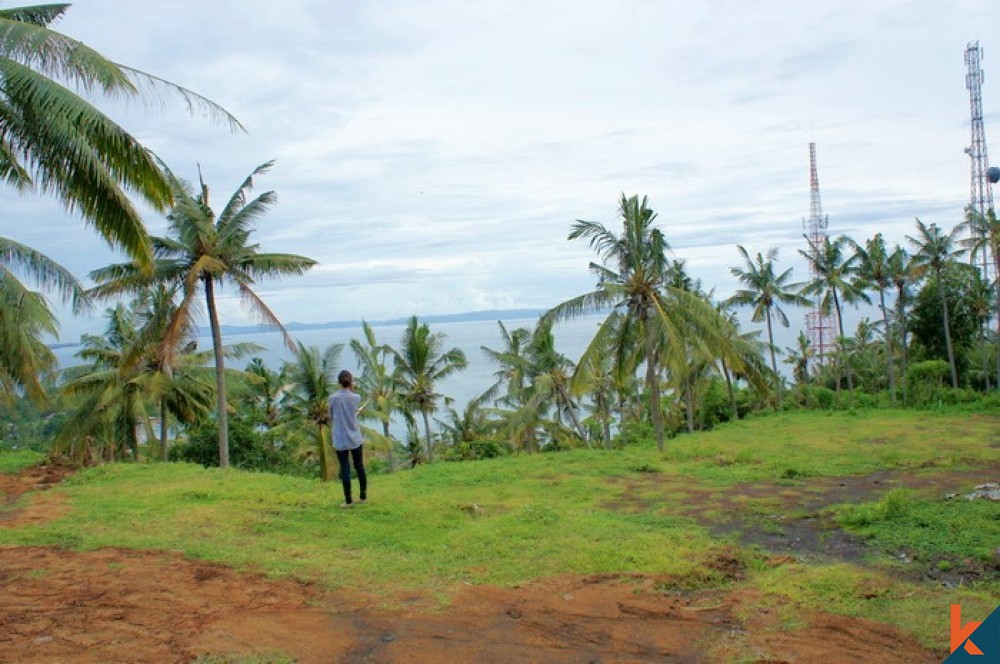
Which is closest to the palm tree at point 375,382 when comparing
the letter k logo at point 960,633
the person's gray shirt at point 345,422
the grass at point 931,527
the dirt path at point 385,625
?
the person's gray shirt at point 345,422

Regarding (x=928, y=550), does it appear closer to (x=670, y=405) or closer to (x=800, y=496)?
(x=800, y=496)

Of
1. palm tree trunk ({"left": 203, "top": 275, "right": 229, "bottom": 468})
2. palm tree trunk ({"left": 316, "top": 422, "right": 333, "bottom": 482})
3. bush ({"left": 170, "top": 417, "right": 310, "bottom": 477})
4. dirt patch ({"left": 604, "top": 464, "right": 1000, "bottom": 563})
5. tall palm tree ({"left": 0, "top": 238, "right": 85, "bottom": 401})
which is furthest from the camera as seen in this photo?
bush ({"left": 170, "top": 417, "right": 310, "bottom": 477})

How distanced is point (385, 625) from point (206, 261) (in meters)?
12.6

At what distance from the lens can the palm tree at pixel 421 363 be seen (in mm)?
28844

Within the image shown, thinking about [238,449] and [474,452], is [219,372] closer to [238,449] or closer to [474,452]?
[238,449]

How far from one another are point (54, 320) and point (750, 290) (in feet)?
100.0

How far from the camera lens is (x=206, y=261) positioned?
16.4 m

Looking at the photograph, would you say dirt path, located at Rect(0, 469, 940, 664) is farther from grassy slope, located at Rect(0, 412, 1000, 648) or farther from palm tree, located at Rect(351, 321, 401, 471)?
palm tree, located at Rect(351, 321, 401, 471)

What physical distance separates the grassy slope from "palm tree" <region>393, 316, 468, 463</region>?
42.6ft

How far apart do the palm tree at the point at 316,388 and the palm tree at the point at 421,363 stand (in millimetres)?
5443

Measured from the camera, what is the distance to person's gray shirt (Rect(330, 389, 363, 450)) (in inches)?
365

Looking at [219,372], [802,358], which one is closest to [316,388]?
[219,372]

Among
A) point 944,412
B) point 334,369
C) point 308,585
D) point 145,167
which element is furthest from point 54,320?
point 944,412

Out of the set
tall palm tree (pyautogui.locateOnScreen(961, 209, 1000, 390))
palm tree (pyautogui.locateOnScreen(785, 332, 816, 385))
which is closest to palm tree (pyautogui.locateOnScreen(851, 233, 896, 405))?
tall palm tree (pyautogui.locateOnScreen(961, 209, 1000, 390))
